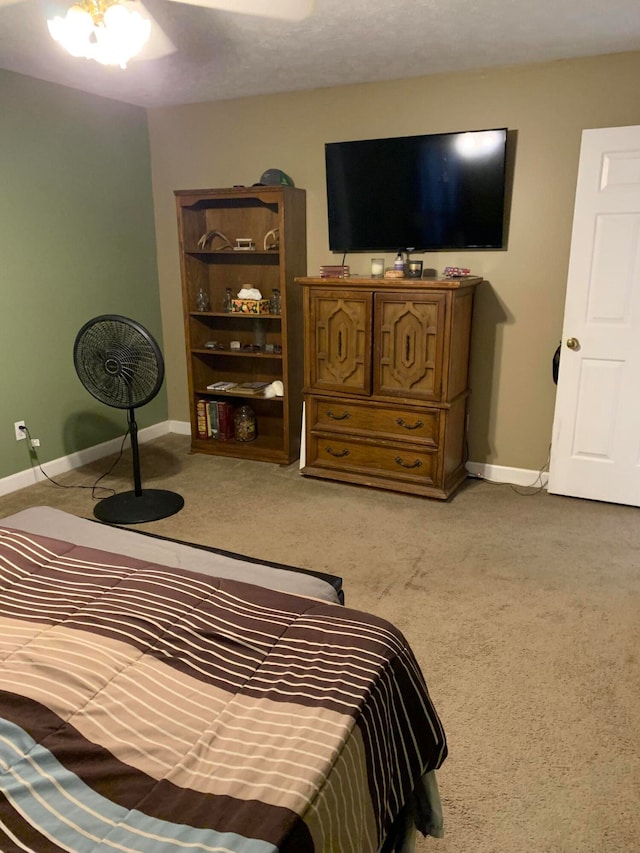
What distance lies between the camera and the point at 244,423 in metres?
4.42

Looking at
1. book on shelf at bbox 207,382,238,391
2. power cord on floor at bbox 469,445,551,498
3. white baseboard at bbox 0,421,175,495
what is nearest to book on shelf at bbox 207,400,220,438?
book on shelf at bbox 207,382,238,391

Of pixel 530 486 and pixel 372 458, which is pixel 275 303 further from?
pixel 530 486

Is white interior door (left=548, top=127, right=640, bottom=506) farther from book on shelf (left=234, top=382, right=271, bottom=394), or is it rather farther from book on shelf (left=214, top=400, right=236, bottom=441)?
book on shelf (left=214, top=400, right=236, bottom=441)

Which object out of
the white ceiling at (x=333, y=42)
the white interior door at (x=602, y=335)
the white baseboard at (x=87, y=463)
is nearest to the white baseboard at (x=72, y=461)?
the white baseboard at (x=87, y=463)

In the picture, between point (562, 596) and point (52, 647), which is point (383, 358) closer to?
point (562, 596)

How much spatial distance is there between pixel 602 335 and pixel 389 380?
3.85 feet

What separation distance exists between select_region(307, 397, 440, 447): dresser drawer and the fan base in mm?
972

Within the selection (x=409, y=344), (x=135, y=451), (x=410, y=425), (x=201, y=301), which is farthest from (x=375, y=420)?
(x=201, y=301)

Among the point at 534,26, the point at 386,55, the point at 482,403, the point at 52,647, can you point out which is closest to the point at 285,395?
the point at 482,403

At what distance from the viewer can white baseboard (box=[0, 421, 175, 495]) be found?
12.3ft

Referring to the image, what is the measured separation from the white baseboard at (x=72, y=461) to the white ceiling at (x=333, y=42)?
2267 mm

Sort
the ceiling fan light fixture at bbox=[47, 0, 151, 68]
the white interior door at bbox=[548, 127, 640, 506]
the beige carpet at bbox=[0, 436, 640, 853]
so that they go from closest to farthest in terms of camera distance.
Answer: the beige carpet at bbox=[0, 436, 640, 853], the ceiling fan light fixture at bbox=[47, 0, 151, 68], the white interior door at bbox=[548, 127, 640, 506]

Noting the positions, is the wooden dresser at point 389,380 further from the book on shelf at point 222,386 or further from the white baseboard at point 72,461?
the white baseboard at point 72,461

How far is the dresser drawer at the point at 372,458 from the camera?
3.59 metres
